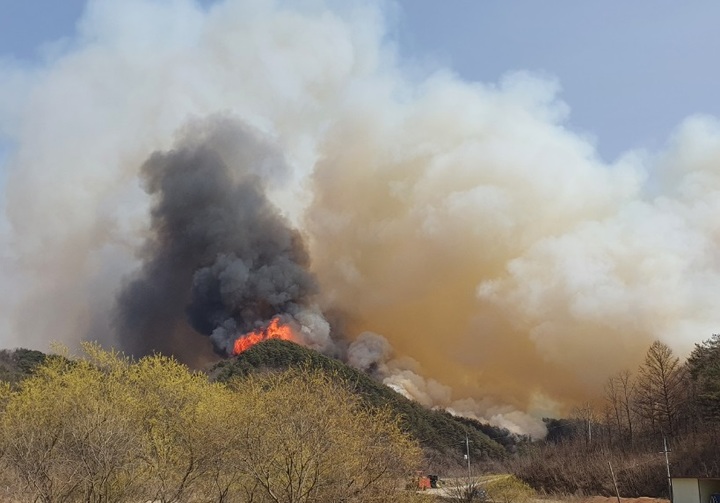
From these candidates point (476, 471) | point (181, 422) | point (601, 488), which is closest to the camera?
point (181, 422)

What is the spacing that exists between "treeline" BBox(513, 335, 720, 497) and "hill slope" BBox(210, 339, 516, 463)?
20.6 metres

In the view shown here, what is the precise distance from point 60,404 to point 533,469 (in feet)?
229

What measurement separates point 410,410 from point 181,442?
97.1m

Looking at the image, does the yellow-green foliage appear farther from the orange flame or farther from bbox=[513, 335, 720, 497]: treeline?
the orange flame

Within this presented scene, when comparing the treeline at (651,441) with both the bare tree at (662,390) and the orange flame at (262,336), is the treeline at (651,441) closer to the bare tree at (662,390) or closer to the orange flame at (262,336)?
the bare tree at (662,390)

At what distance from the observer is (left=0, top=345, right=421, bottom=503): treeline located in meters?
29.9

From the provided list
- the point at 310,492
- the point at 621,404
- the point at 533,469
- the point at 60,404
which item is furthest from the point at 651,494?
the point at 60,404

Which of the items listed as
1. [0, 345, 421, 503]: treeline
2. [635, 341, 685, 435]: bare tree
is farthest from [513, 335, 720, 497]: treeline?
[0, 345, 421, 503]: treeline

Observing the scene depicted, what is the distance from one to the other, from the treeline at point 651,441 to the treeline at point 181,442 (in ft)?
151

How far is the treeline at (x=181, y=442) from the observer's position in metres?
29.9

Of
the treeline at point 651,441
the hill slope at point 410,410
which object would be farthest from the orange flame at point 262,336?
the treeline at point 651,441

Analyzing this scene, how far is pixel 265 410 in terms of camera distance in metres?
31.1

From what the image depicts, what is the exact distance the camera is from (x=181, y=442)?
31453 millimetres

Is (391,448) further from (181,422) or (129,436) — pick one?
(129,436)
